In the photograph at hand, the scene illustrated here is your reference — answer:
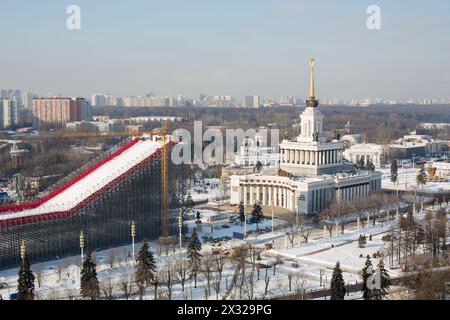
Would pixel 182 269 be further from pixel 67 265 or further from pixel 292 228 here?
pixel 292 228

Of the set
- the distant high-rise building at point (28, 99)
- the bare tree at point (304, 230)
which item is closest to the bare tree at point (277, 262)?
the bare tree at point (304, 230)

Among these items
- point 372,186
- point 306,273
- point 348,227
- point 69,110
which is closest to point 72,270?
point 306,273

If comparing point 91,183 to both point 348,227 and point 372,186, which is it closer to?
point 348,227

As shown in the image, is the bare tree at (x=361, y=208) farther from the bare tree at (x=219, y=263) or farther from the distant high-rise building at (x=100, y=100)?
the distant high-rise building at (x=100, y=100)

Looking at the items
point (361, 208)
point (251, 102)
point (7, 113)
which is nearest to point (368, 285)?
point (361, 208)

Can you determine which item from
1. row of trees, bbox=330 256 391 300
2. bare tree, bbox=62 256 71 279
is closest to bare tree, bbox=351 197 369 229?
row of trees, bbox=330 256 391 300

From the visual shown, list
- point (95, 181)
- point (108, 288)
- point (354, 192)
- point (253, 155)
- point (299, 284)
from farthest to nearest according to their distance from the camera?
1. point (253, 155)
2. point (354, 192)
3. point (95, 181)
4. point (299, 284)
5. point (108, 288)

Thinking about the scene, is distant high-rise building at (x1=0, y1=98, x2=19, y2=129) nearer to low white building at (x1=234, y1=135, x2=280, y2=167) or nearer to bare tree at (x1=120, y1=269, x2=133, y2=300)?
low white building at (x1=234, y1=135, x2=280, y2=167)
